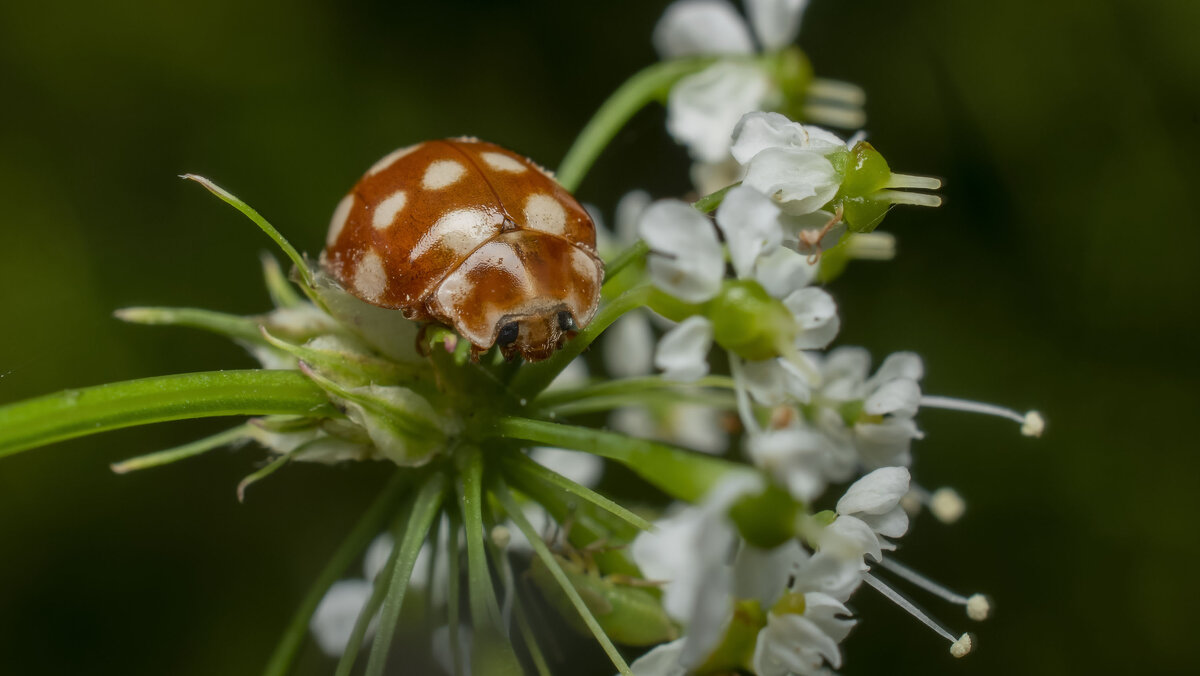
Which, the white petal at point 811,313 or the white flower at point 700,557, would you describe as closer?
the white flower at point 700,557

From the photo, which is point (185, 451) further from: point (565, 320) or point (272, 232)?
point (565, 320)

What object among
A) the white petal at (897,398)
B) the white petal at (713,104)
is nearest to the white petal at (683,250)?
the white petal at (897,398)

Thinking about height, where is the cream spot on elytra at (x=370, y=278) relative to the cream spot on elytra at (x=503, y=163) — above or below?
below

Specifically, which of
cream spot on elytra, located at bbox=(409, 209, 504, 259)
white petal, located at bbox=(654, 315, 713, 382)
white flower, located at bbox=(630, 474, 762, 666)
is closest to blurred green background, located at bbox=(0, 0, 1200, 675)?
cream spot on elytra, located at bbox=(409, 209, 504, 259)

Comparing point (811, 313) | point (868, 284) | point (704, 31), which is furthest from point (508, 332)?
point (868, 284)

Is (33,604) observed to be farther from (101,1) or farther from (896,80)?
(896,80)

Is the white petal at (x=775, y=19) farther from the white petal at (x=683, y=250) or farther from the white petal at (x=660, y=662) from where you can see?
the white petal at (x=660, y=662)
